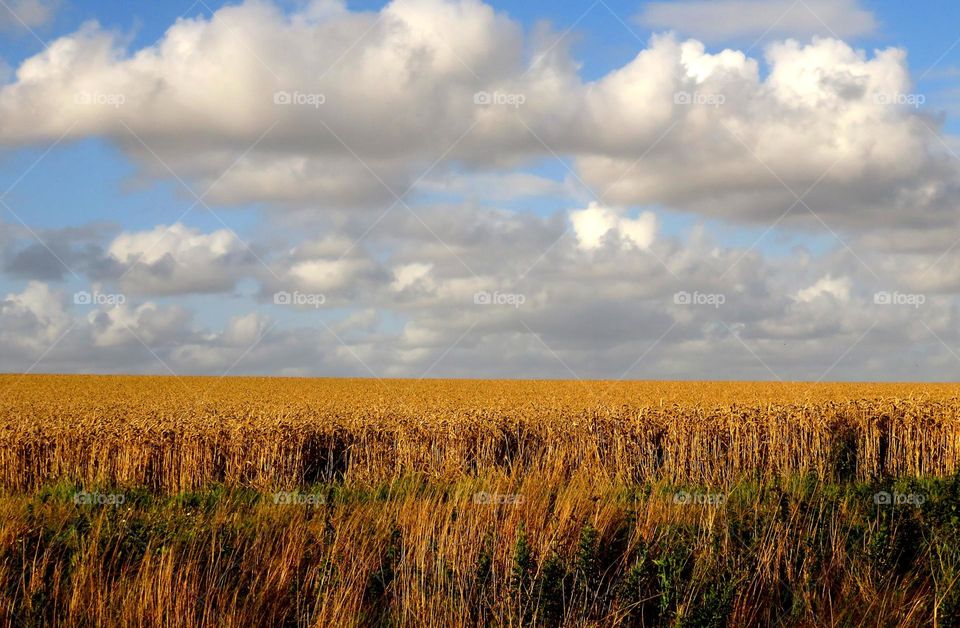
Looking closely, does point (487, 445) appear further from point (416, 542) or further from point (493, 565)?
point (493, 565)

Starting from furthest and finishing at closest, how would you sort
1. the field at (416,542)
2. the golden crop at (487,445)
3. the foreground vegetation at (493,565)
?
the golden crop at (487,445) < the field at (416,542) < the foreground vegetation at (493,565)

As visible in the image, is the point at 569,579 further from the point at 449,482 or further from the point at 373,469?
the point at 373,469

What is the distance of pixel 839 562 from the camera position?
9.61 metres

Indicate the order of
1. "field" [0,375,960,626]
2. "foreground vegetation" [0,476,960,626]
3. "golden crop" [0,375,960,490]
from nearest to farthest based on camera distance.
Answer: "foreground vegetation" [0,476,960,626]
"field" [0,375,960,626]
"golden crop" [0,375,960,490]

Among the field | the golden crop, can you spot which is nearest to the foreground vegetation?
the field

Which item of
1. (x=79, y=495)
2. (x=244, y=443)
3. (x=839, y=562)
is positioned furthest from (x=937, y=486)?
(x=79, y=495)

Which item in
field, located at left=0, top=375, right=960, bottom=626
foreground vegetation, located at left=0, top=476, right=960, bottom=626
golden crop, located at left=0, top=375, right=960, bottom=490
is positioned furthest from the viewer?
golden crop, located at left=0, top=375, right=960, bottom=490

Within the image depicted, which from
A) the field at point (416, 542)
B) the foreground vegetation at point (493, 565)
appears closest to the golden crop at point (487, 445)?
the field at point (416, 542)

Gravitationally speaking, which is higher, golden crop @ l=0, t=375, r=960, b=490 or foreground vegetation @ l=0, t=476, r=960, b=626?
golden crop @ l=0, t=375, r=960, b=490

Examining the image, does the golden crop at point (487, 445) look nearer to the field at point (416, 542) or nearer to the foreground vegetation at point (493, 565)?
the field at point (416, 542)

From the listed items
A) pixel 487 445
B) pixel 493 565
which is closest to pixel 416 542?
pixel 493 565

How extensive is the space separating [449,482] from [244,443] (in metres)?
4.14

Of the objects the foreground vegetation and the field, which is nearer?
the foreground vegetation

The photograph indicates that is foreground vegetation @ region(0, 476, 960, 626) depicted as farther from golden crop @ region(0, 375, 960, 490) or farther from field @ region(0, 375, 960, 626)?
golden crop @ region(0, 375, 960, 490)
